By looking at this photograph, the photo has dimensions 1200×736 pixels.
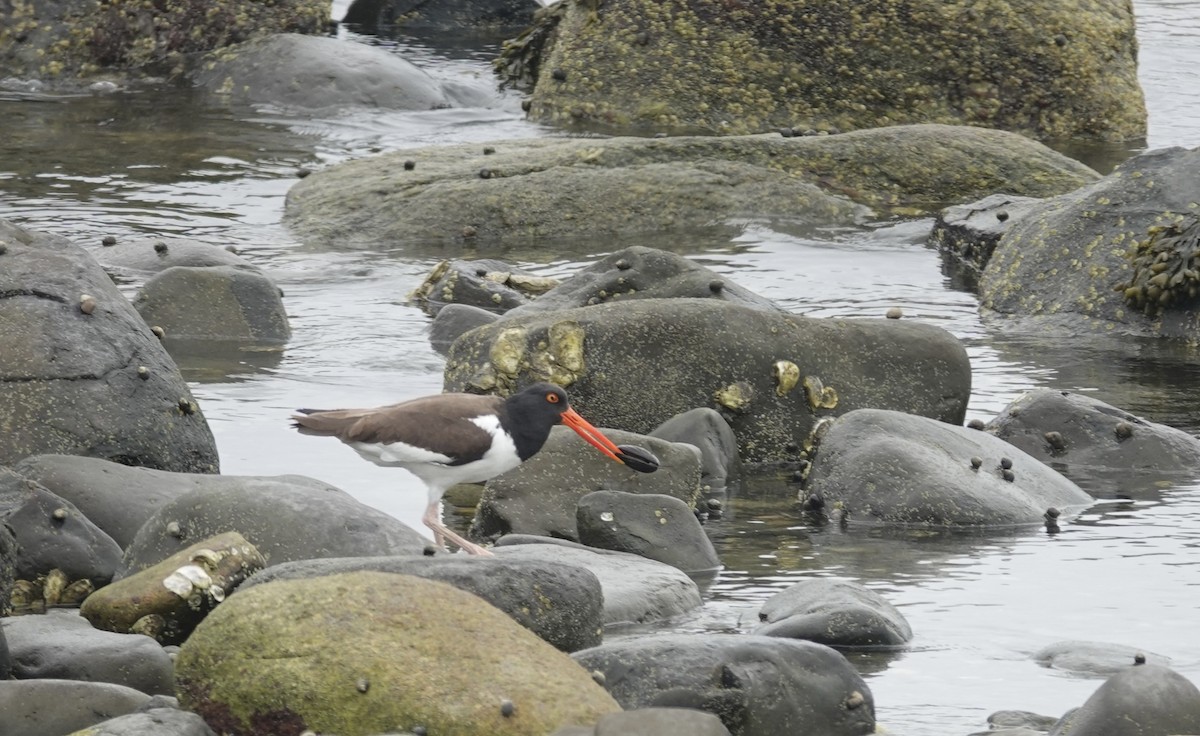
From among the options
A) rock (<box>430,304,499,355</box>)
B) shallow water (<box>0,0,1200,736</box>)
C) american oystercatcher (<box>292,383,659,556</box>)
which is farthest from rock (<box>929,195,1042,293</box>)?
american oystercatcher (<box>292,383,659,556</box>)

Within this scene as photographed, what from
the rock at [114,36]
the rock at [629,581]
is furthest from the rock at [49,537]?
the rock at [114,36]

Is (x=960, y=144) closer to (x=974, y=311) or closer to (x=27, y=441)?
(x=974, y=311)

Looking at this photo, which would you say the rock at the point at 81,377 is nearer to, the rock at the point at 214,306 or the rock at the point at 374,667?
the rock at the point at 214,306

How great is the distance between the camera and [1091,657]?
6617 mm

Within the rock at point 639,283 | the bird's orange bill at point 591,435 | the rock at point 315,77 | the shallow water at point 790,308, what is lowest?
the shallow water at point 790,308

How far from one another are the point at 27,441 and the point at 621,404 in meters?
3.12

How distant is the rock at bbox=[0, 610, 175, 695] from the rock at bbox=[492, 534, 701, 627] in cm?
144

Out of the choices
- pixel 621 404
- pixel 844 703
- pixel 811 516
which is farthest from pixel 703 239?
pixel 844 703

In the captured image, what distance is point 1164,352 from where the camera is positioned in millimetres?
12062

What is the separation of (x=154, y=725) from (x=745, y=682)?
1.81 m

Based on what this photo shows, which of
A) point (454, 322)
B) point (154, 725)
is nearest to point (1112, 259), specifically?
point (454, 322)

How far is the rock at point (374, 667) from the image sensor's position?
17.6 ft

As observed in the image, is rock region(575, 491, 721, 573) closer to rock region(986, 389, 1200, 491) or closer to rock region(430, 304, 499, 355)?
rock region(986, 389, 1200, 491)

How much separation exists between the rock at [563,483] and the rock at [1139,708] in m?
3.31
